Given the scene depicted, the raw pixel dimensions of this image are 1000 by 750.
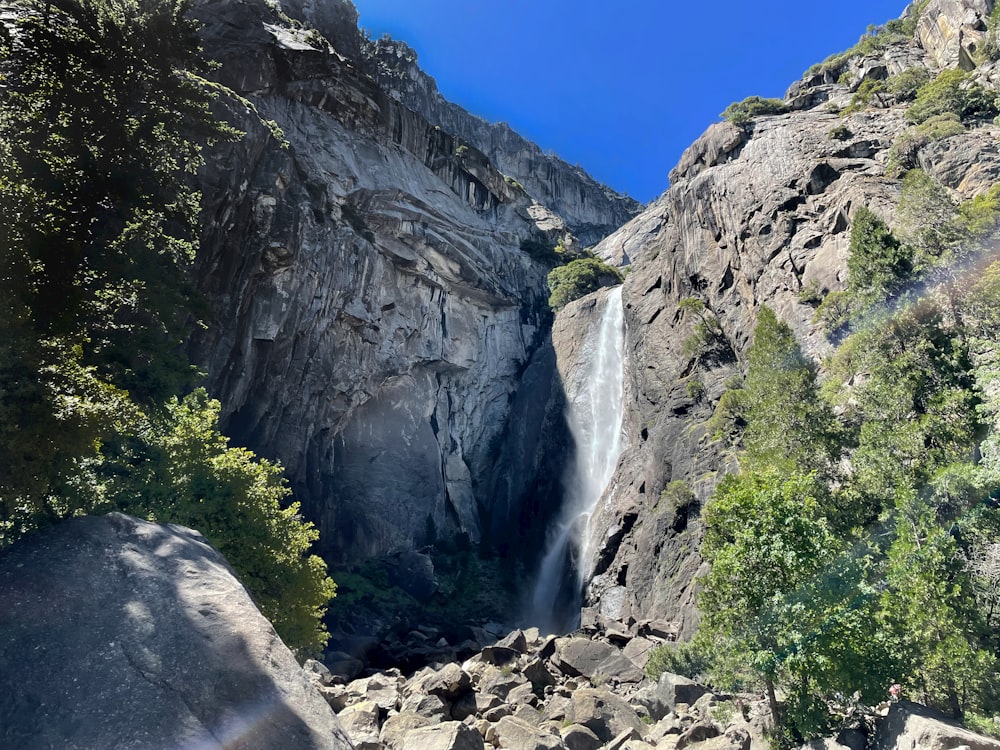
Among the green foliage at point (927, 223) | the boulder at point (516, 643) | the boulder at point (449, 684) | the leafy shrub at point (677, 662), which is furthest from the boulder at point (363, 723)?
the green foliage at point (927, 223)

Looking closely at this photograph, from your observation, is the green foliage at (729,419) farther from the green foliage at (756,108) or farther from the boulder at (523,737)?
the green foliage at (756,108)

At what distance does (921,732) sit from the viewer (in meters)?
9.98

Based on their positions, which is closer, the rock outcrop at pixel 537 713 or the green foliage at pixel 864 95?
the rock outcrop at pixel 537 713

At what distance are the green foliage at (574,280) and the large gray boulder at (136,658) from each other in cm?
5442

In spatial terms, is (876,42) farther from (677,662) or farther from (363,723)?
(363,723)

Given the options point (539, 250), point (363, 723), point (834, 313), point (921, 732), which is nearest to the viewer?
point (921, 732)

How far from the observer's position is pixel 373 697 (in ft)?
51.4

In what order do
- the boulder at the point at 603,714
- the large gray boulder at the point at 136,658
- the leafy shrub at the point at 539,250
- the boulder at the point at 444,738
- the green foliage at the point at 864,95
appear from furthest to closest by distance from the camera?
the leafy shrub at the point at 539,250 → the green foliage at the point at 864,95 → the boulder at the point at 603,714 → the boulder at the point at 444,738 → the large gray boulder at the point at 136,658

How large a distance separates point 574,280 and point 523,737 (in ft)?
173

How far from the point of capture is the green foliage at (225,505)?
18141mm

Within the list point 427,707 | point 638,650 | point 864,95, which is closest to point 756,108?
point 864,95

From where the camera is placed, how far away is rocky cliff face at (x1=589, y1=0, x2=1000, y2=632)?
31562mm

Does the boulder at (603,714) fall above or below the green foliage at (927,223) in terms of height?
below

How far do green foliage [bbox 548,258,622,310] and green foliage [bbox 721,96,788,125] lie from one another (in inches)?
719
